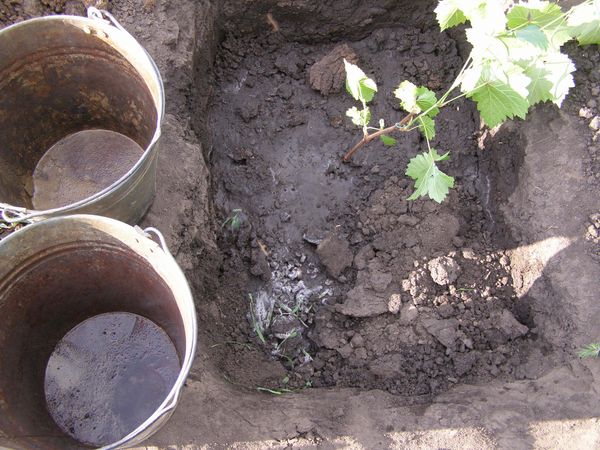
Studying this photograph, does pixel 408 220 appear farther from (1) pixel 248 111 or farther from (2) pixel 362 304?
(1) pixel 248 111

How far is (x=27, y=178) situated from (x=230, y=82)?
1.40m

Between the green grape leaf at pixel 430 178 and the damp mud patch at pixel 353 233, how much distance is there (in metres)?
0.36

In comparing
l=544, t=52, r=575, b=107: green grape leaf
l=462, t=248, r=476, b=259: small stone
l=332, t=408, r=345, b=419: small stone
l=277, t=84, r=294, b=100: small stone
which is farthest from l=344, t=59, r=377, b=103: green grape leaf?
l=332, t=408, r=345, b=419: small stone

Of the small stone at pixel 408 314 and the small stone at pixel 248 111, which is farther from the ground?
the small stone at pixel 248 111

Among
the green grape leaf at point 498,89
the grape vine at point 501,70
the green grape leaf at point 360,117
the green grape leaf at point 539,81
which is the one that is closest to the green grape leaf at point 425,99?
the grape vine at point 501,70

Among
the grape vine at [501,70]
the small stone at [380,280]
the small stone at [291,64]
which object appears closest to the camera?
the grape vine at [501,70]

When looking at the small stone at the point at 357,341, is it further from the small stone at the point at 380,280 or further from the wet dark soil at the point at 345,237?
the small stone at the point at 380,280

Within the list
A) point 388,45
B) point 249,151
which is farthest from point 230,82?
point 388,45

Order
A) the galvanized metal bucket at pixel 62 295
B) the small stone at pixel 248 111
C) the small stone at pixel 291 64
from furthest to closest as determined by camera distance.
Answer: the small stone at pixel 291 64, the small stone at pixel 248 111, the galvanized metal bucket at pixel 62 295

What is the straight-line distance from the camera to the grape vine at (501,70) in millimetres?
2250

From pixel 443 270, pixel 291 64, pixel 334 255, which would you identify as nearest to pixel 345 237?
pixel 334 255

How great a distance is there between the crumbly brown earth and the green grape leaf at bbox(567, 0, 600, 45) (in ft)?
0.40

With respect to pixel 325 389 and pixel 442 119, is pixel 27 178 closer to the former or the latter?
pixel 325 389

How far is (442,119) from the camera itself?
3.27m
